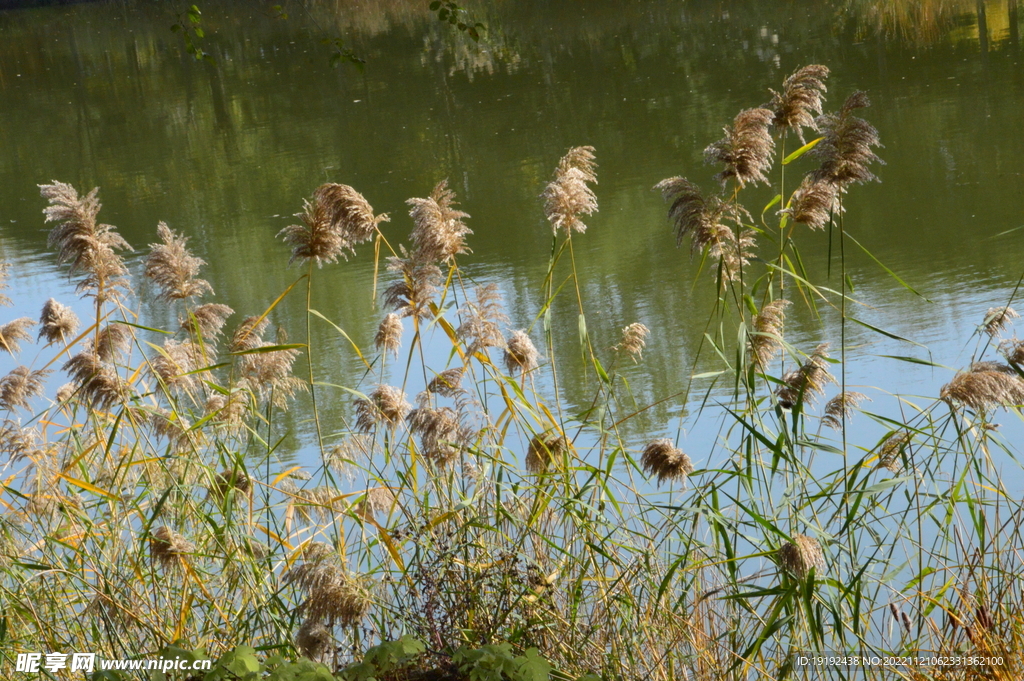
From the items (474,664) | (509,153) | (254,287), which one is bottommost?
(474,664)

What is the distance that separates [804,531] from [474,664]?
3.06ft

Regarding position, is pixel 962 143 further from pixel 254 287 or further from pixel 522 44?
pixel 522 44

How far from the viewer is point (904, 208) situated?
6801mm

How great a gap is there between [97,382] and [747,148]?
1.75 m

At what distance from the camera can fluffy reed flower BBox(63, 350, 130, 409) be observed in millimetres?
2922

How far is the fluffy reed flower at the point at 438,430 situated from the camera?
2686 mm

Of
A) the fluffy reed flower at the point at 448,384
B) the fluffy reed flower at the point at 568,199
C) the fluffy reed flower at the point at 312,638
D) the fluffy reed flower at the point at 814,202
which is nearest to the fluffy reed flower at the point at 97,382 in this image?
the fluffy reed flower at the point at 448,384

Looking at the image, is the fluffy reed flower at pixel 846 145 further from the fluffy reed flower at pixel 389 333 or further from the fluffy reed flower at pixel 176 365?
the fluffy reed flower at pixel 176 365

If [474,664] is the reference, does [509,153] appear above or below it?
above

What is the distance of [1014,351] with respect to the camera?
96.2 inches

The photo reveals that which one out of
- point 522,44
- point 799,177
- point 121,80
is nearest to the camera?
point 799,177

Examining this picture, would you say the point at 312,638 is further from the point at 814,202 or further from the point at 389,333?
the point at 814,202

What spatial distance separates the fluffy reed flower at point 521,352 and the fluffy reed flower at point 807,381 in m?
0.64

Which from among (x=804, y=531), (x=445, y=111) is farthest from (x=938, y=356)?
(x=445, y=111)
